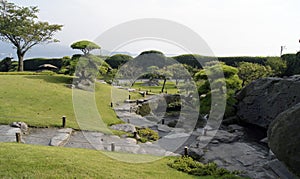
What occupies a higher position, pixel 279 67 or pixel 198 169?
Result: pixel 279 67

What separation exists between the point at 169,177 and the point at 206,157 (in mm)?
2313

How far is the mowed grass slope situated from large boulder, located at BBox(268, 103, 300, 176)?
636 cm

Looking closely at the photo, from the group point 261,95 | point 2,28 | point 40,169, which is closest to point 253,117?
point 261,95

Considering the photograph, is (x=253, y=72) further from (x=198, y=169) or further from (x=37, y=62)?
(x=37, y=62)

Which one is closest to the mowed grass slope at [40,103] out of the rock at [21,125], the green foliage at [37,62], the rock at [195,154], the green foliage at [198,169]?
the rock at [21,125]

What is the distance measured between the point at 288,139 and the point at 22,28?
22.1 meters

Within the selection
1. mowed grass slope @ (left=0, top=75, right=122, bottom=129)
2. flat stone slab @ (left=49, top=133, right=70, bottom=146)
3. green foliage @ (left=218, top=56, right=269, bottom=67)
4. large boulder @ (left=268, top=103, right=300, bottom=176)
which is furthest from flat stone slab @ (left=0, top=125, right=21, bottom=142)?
green foliage @ (left=218, top=56, right=269, bottom=67)

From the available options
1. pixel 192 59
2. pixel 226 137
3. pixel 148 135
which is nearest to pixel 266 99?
pixel 226 137

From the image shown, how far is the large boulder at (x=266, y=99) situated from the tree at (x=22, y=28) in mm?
18021

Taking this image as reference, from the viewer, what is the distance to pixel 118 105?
13.2 metres

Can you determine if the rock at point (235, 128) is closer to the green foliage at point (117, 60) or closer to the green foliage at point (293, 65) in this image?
the green foliage at point (293, 65)

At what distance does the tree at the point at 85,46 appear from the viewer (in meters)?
15.4

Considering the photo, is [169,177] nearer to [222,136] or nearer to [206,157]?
[206,157]

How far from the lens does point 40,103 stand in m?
10.6
